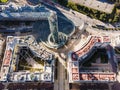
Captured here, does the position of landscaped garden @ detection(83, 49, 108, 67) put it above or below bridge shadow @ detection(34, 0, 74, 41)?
below

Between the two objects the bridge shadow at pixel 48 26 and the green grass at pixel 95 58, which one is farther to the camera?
the bridge shadow at pixel 48 26

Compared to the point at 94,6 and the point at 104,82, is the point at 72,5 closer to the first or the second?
the point at 94,6

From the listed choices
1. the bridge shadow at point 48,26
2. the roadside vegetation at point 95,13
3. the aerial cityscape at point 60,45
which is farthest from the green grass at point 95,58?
the roadside vegetation at point 95,13

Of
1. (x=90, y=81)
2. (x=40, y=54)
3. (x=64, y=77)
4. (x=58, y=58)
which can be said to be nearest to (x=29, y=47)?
(x=40, y=54)

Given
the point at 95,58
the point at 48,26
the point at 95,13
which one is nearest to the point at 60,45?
the point at 48,26

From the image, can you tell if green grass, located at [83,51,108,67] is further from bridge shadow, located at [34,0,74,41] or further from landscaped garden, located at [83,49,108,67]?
bridge shadow, located at [34,0,74,41]

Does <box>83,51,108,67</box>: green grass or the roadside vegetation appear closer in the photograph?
<box>83,51,108,67</box>: green grass

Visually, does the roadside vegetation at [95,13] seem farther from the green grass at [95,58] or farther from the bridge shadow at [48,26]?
the green grass at [95,58]

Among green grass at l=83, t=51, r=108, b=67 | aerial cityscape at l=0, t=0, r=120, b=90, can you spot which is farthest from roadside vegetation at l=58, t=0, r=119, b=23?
green grass at l=83, t=51, r=108, b=67
